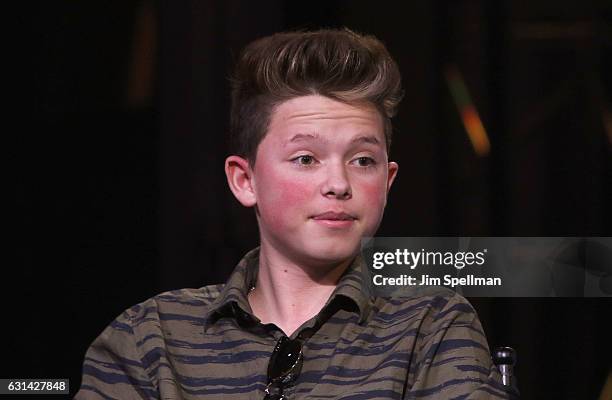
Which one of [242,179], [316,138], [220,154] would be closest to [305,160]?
[316,138]

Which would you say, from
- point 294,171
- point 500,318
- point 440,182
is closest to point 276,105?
point 294,171

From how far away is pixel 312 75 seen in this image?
1657 mm

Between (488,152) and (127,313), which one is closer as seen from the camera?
(127,313)

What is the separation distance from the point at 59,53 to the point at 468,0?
2.63 ft

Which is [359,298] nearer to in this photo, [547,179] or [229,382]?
[229,382]

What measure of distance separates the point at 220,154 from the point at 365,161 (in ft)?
1.91

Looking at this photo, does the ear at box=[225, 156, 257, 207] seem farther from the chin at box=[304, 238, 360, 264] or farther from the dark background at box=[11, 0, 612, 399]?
the dark background at box=[11, 0, 612, 399]

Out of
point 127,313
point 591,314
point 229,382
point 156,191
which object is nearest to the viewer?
point 229,382

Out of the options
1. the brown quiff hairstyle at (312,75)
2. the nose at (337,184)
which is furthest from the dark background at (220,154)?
the nose at (337,184)

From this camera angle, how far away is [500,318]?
205 cm

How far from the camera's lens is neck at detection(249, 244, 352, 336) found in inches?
65.7

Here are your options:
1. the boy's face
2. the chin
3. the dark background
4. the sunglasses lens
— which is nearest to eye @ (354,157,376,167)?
the boy's face

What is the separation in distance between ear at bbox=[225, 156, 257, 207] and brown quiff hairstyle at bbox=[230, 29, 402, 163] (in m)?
0.02

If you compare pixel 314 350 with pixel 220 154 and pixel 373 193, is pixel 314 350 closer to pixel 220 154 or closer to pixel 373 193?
pixel 373 193
